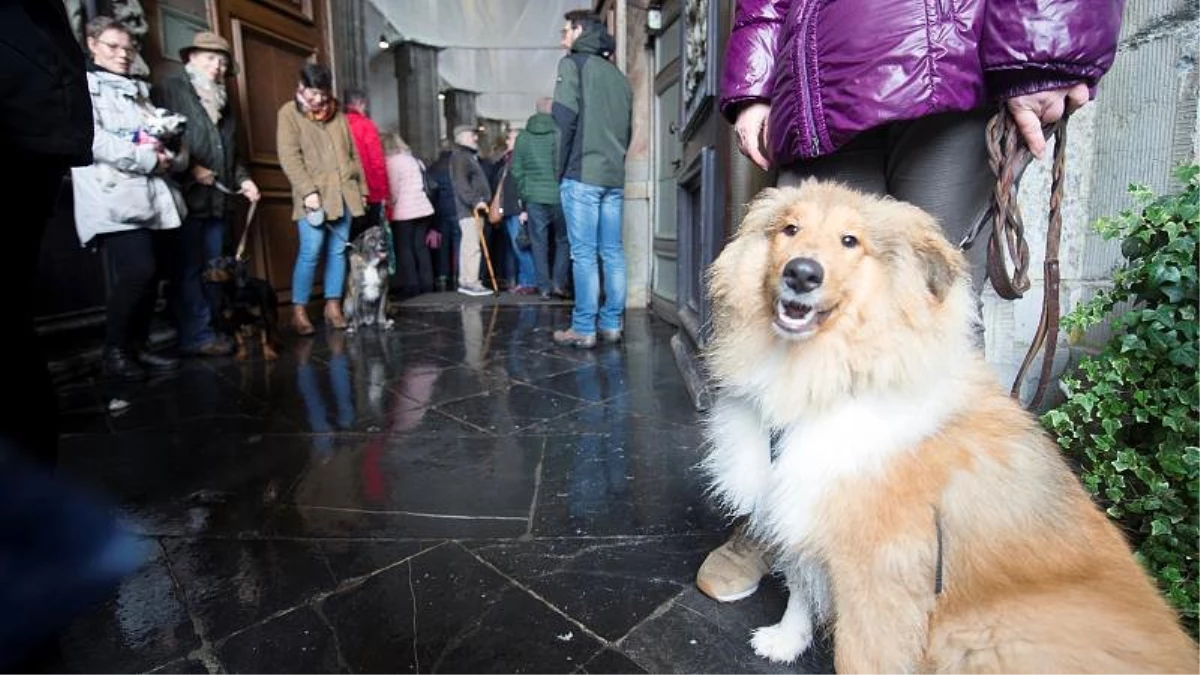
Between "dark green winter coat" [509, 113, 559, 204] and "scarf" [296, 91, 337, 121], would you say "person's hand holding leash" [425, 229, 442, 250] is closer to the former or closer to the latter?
"dark green winter coat" [509, 113, 559, 204]

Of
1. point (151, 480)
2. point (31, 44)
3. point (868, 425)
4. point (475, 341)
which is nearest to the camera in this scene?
point (868, 425)

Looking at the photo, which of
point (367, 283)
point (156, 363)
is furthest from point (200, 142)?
point (367, 283)

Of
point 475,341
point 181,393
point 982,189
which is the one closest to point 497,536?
point 982,189

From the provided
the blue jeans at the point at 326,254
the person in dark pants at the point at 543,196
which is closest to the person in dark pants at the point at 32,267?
the blue jeans at the point at 326,254

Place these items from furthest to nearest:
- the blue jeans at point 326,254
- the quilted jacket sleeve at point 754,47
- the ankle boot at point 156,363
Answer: the blue jeans at point 326,254
the ankle boot at point 156,363
the quilted jacket sleeve at point 754,47

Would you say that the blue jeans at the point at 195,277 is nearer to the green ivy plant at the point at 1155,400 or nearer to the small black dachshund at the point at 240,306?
the small black dachshund at the point at 240,306

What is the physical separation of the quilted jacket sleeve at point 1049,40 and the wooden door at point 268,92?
6.46 m

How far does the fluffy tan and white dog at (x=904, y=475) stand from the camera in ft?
3.81

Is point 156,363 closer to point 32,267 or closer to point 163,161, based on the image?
point 163,161

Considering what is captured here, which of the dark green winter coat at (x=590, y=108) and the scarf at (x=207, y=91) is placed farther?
the scarf at (x=207, y=91)

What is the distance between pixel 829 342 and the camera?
1384 millimetres

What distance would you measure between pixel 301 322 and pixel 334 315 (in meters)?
0.40

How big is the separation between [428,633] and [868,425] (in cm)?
128

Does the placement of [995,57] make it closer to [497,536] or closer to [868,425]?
[868,425]
